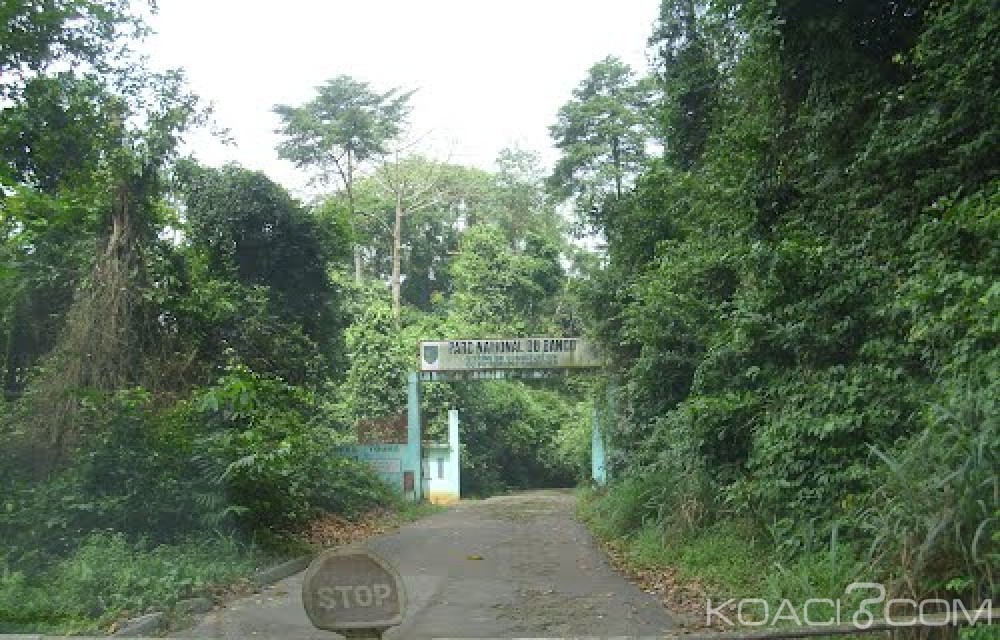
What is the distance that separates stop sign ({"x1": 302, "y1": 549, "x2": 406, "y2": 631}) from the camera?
2.66 meters

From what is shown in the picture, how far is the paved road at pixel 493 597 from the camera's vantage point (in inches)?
263

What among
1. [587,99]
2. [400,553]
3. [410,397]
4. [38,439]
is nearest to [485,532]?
[400,553]

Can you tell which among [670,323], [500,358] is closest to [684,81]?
[670,323]

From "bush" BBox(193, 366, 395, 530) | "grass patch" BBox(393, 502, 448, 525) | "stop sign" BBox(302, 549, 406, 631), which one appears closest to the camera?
"stop sign" BBox(302, 549, 406, 631)

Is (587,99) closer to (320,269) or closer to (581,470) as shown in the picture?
(581,470)

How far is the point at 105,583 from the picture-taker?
7.53 metres

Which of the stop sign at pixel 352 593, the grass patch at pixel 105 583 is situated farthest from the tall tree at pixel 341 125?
the stop sign at pixel 352 593

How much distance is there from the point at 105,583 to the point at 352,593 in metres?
5.89

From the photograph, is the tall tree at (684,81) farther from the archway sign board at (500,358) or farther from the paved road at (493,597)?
the archway sign board at (500,358)

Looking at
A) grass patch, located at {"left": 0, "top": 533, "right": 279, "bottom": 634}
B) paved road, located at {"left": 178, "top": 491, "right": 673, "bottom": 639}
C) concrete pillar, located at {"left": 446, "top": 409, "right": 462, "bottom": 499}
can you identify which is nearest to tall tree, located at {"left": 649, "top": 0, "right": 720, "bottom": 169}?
paved road, located at {"left": 178, "top": 491, "right": 673, "bottom": 639}

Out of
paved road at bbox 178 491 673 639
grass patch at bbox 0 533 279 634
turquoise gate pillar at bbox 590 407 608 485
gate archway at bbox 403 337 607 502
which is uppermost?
gate archway at bbox 403 337 607 502

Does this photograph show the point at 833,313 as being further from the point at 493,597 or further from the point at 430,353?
the point at 430,353

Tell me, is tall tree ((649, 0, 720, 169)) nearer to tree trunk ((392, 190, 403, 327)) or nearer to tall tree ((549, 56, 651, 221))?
tall tree ((549, 56, 651, 221))

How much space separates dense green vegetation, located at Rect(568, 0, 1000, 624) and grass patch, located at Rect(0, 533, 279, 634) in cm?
492
